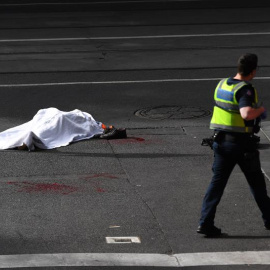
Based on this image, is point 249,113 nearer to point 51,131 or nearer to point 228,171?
point 228,171

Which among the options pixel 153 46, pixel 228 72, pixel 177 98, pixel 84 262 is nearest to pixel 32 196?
pixel 84 262

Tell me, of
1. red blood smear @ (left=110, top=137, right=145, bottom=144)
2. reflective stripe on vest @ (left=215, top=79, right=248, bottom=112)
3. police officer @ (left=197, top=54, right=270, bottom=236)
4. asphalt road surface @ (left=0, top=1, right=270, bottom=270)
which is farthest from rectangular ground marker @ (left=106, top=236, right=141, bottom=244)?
red blood smear @ (left=110, top=137, right=145, bottom=144)

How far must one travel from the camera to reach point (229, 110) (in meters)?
7.85

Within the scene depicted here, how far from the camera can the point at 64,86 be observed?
52.1 ft

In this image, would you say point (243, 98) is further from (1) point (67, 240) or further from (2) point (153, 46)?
(2) point (153, 46)

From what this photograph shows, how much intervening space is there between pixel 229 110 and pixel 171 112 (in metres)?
5.86

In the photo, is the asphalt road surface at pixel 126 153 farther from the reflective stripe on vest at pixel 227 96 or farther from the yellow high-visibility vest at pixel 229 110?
the reflective stripe on vest at pixel 227 96

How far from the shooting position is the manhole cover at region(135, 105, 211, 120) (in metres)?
13.4

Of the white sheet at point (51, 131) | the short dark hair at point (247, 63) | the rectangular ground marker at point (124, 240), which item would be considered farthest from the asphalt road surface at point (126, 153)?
the short dark hair at point (247, 63)

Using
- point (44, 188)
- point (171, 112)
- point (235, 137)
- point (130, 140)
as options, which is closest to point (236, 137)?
point (235, 137)

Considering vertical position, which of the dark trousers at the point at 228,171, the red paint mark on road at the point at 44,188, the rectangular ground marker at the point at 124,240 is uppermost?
the dark trousers at the point at 228,171

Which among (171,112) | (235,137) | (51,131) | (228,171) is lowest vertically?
(171,112)

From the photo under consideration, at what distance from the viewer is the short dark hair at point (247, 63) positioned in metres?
Result: 7.72

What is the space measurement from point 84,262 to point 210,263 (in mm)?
1098
